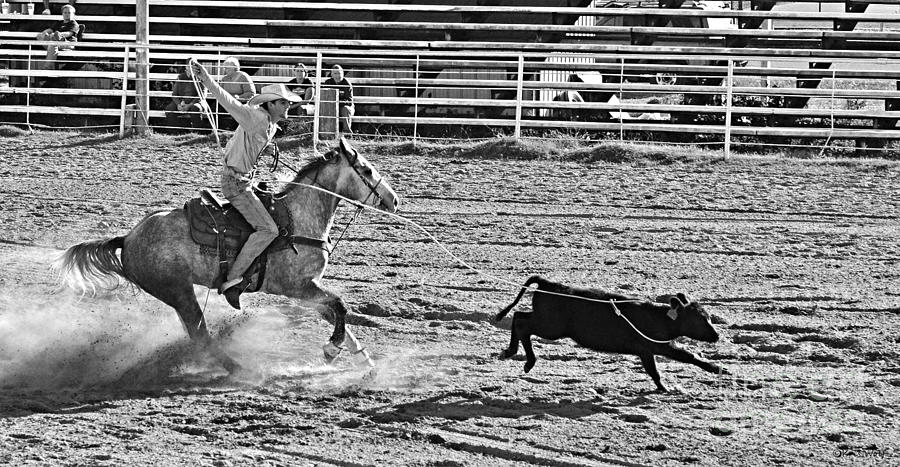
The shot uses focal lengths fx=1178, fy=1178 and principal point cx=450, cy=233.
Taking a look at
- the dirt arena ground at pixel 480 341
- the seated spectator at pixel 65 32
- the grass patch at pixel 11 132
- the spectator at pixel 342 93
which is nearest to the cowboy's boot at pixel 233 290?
the dirt arena ground at pixel 480 341

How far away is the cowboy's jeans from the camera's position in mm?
7613

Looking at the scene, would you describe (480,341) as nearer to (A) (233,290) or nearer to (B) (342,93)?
(A) (233,290)

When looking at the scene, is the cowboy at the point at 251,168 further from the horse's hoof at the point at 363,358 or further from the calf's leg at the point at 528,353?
the calf's leg at the point at 528,353

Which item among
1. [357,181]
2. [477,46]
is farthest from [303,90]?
[357,181]

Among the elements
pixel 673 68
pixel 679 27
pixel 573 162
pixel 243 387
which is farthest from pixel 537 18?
pixel 243 387

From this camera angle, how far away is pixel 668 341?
7273mm

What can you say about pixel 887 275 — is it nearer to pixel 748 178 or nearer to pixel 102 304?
pixel 748 178

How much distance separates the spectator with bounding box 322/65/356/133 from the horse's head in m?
9.13

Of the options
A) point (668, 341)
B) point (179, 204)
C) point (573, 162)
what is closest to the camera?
point (668, 341)

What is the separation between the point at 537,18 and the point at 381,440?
16403 millimetres

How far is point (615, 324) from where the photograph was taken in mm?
7352

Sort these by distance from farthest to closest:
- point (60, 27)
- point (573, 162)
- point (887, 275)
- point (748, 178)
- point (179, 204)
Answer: point (60, 27), point (573, 162), point (748, 178), point (179, 204), point (887, 275)

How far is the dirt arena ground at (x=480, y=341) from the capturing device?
6.30m

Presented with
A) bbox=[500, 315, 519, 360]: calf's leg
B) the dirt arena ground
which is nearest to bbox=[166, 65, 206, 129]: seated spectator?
the dirt arena ground
